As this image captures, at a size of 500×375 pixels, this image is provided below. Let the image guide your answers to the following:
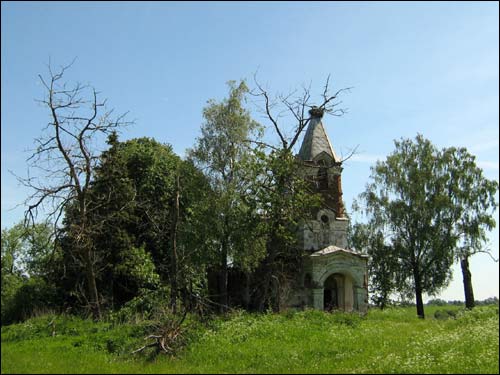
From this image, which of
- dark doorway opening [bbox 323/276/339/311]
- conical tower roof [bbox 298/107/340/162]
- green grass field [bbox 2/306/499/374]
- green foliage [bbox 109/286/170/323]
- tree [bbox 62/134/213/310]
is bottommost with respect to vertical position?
green grass field [bbox 2/306/499/374]

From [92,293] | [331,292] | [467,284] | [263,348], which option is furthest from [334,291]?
[263,348]

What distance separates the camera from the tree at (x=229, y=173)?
2414cm

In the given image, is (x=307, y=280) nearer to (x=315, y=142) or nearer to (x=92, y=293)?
(x=315, y=142)

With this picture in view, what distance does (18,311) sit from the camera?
24.4 m

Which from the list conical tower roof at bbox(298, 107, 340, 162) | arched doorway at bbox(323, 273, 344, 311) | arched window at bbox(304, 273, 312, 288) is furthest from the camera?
conical tower roof at bbox(298, 107, 340, 162)

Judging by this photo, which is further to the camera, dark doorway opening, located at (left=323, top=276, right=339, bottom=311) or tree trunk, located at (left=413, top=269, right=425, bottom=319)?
tree trunk, located at (left=413, top=269, right=425, bottom=319)

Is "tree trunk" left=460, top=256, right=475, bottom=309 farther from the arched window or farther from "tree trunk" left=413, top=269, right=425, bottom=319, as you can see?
the arched window

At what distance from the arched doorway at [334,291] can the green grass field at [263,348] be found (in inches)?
397

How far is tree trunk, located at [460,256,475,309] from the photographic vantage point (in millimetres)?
27159

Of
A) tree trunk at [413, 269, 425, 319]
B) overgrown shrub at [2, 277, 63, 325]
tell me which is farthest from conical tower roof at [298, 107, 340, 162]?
overgrown shrub at [2, 277, 63, 325]

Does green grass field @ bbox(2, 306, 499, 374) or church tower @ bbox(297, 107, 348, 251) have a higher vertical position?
church tower @ bbox(297, 107, 348, 251)

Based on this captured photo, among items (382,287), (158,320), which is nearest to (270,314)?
(158,320)

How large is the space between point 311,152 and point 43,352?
2032cm

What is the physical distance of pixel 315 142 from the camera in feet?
100.0
